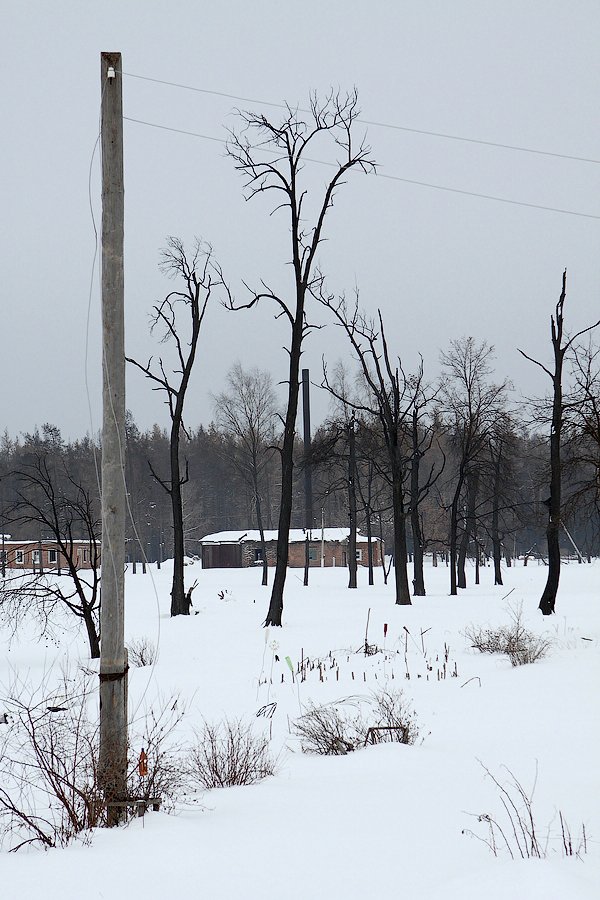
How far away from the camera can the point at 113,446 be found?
5.53 m

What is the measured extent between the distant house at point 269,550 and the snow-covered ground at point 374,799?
142ft

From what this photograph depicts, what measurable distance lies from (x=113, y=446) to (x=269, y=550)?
52220mm

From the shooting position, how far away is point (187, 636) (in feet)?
59.2

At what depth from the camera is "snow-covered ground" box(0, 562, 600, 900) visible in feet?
13.1

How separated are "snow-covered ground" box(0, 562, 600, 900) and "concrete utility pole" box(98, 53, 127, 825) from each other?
1.10 ft

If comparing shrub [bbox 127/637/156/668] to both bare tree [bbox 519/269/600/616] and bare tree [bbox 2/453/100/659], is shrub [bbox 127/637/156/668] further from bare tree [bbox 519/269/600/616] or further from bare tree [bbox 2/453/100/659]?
bare tree [bbox 519/269/600/616]

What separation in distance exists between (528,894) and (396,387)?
2328cm

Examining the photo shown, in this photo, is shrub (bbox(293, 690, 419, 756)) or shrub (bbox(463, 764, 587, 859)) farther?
shrub (bbox(293, 690, 419, 756))

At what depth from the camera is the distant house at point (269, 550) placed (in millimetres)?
58125

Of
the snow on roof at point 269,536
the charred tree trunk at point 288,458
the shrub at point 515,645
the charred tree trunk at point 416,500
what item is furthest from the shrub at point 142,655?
the snow on roof at point 269,536

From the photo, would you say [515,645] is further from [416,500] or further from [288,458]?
[416,500]

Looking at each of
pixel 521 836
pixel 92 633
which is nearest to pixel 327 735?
pixel 521 836

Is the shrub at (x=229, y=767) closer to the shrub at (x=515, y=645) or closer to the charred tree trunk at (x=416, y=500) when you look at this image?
the shrub at (x=515, y=645)

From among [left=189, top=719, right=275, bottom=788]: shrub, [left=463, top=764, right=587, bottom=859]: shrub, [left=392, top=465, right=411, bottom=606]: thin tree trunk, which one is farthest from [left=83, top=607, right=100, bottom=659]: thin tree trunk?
[left=463, top=764, right=587, bottom=859]: shrub
